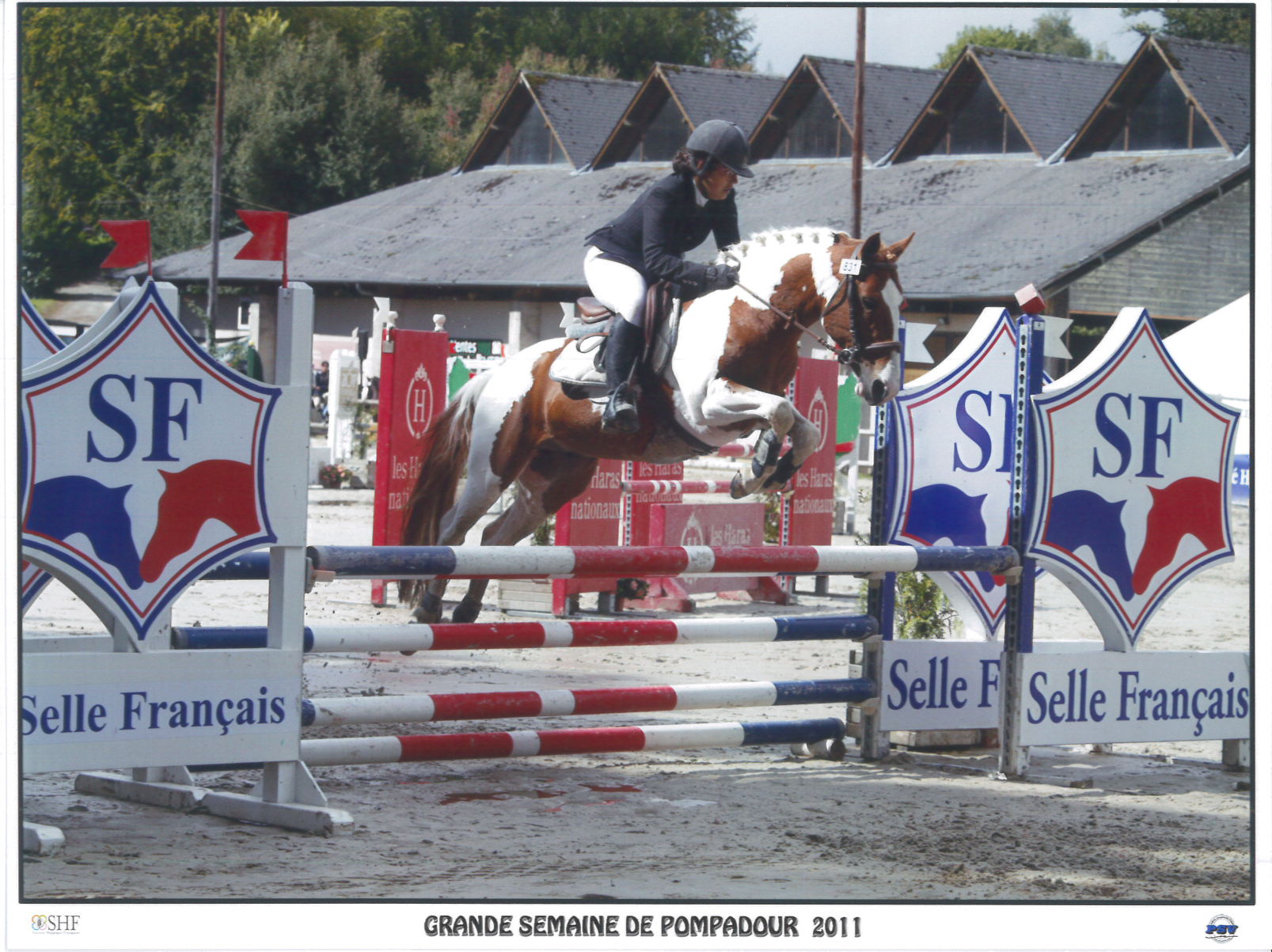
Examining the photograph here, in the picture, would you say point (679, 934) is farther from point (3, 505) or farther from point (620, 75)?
point (620, 75)

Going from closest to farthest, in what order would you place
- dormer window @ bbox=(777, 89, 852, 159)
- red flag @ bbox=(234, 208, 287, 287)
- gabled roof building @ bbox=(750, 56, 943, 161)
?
red flag @ bbox=(234, 208, 287, 287) < gabled roof building @ bbox=(750, 56, 943, 161) < dormer window @ bbox=(777, 89, 852, 159)

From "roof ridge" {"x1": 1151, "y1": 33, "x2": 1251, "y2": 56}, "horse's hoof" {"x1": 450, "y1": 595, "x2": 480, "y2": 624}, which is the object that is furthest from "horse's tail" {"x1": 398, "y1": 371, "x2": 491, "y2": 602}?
"roof ridge" {"x1": 1151, "y1": 33, "x2": 1251, "y2": 56}

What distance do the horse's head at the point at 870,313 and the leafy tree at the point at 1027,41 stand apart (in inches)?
604

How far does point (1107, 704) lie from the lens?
3.95 m

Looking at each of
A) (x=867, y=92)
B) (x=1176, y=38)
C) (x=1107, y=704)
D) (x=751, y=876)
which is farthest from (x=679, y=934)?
(x=867, y=92)

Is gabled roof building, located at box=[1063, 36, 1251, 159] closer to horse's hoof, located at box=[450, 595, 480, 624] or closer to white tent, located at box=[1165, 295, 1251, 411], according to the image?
white tent, located at box=[1165, 295, 1251, 411]

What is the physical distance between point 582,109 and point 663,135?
1.15 m

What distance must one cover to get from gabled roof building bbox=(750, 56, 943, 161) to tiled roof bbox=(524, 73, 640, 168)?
6.88 feet

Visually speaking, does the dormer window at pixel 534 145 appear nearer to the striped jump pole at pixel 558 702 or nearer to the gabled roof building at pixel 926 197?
the gabled roof building at pixel 926 197

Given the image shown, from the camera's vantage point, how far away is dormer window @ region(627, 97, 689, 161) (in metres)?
16.2

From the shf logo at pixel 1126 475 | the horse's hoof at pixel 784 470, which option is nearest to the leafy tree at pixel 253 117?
the horse's hoof at pixel 784 470

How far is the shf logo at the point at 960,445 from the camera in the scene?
4.10m

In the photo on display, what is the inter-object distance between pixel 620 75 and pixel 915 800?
9340mm

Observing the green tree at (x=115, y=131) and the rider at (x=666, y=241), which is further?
the green tree at (x=115, y=131)
